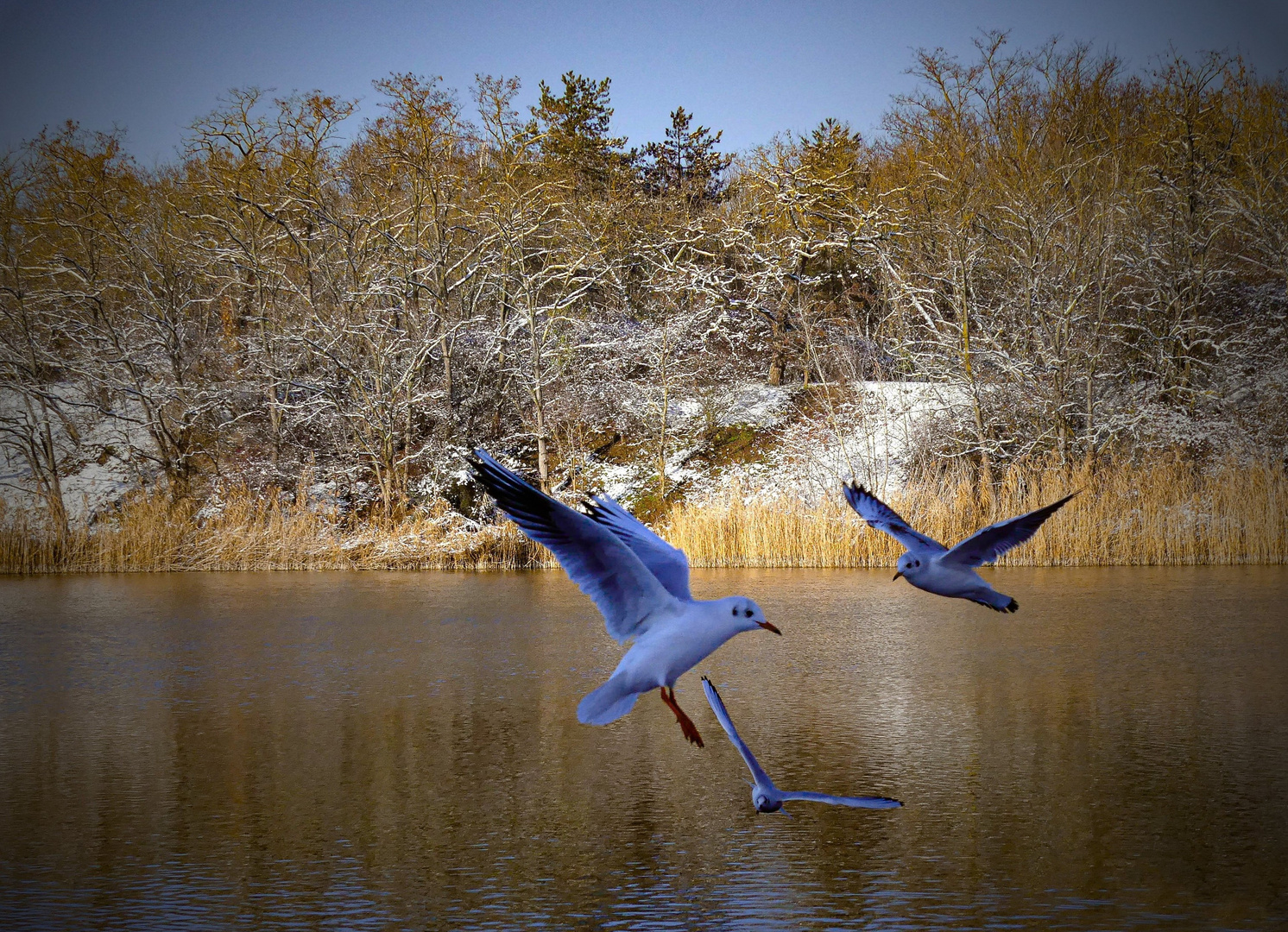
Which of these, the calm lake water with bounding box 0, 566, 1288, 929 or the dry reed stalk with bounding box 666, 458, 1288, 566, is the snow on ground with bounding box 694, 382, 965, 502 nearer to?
the dry reed stalk with bounding box 666, 458, 1288, 566

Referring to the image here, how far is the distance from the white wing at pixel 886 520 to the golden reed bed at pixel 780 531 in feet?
27.3

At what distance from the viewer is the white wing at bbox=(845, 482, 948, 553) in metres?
6.40

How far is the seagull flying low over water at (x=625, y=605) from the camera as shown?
4398 millimetres

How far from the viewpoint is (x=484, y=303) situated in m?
21.0

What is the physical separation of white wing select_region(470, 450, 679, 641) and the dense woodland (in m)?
13.5

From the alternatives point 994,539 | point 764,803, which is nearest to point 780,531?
point 994,539

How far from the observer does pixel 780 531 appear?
15969 mm

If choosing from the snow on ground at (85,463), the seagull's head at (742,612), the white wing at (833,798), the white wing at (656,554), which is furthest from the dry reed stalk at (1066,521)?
the white wing at (833,798)

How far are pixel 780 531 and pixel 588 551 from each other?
456 inches

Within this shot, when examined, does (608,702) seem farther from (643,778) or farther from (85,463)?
(85,463)

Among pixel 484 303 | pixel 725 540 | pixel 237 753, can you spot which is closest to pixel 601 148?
pixel 484 303

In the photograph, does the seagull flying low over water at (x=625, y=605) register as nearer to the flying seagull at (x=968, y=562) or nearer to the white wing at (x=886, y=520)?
the flying seagull at (x=968, y=562)

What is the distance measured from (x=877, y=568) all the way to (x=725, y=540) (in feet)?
6.80

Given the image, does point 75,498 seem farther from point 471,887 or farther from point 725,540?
point 471,887
